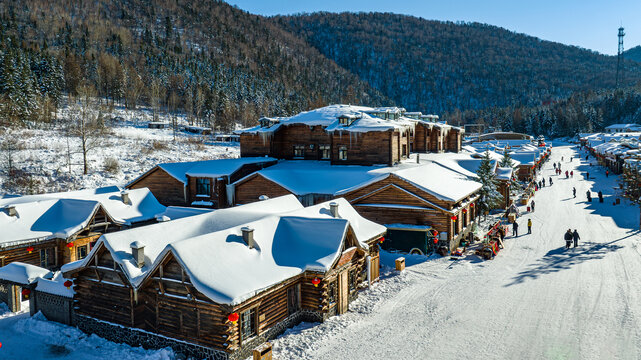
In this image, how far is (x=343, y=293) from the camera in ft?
57.9

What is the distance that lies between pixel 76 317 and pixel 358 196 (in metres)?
18.1

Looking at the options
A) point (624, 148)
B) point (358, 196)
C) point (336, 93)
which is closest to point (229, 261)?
point (358, 196)

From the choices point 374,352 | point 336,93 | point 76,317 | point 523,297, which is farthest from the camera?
point 336,93

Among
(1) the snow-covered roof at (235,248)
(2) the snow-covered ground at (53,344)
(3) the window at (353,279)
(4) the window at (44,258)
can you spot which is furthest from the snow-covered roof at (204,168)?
(3) the window at (353,279)

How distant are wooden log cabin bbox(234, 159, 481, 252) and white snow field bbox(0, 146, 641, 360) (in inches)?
110

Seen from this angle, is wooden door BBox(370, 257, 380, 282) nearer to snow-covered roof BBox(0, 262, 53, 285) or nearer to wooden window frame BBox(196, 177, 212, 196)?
snow-covered roof BBox(0, 262, 53, 285)

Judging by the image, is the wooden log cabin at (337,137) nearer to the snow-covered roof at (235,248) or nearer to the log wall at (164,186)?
the log wall at (164,186)

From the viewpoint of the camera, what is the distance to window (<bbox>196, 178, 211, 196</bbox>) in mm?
34094

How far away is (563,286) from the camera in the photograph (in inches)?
A: 786

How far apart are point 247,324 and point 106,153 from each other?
54.0 m

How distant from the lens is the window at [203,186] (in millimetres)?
34094

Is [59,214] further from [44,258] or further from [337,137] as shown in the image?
[337,137]

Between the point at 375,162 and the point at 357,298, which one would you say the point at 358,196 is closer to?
the point at 375,162

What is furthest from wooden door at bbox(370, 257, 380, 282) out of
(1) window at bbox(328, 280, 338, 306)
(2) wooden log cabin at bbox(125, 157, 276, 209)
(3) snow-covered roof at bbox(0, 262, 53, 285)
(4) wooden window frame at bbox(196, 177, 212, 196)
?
(4) wooden window frame at bbox(196, 177, 212, 196)
